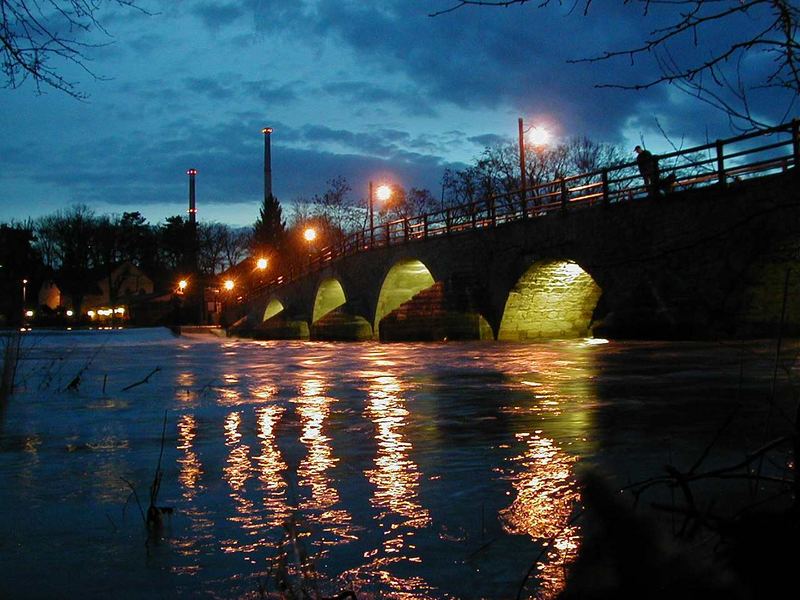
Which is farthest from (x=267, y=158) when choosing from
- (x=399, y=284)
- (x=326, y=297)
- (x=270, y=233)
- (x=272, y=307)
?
(x=399, y=284)

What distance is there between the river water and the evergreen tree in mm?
71774

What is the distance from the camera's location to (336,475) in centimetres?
505

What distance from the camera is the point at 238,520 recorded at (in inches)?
156

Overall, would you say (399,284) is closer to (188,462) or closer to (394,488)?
(188,462)

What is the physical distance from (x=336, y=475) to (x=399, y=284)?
32.8 m

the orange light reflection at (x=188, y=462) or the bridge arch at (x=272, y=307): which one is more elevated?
the bridge arch at (x=272, y=307)

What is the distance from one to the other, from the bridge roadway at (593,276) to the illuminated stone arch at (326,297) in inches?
160

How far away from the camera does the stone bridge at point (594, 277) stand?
17625mm

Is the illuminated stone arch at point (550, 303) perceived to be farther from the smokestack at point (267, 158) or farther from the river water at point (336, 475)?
the smokestack at point (267, 158)

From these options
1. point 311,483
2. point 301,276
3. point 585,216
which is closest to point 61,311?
point 301,276

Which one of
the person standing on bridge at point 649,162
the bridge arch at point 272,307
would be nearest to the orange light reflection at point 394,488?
the person standing on bridge at point 649,162

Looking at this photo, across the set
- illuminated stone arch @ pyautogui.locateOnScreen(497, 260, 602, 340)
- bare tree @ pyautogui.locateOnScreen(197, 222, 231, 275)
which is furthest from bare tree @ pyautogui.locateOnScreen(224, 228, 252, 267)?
illuminated stone arch @ pyautogui.locateOnScreen(497, 260, 602, 340)

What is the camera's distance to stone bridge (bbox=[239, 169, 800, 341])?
17625 millimetres

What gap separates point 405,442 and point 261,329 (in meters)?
40.3
